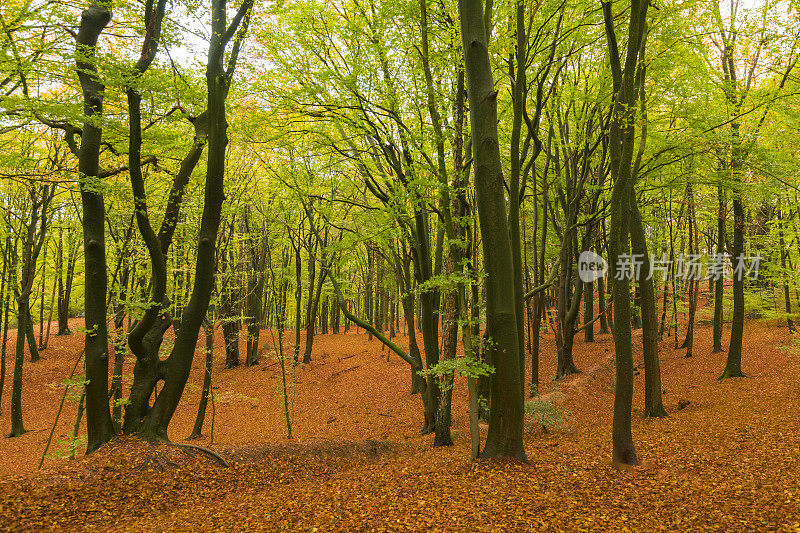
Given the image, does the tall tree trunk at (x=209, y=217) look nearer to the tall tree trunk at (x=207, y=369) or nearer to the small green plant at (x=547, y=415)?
the tall tree trunk at (x=207, y=369)

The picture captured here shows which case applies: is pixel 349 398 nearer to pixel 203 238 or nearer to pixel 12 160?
pixel 203 238

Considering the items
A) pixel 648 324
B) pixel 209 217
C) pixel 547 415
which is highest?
pixel 209 217

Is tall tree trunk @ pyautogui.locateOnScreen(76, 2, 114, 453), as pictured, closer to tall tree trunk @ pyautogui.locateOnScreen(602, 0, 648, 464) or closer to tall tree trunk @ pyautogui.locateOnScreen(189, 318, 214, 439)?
tall tree trunk @ pyautogui.locateOnScreen(189, 318, 214, 439)

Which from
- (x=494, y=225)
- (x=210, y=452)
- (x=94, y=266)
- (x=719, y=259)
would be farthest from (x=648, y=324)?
(x=94, y=266)

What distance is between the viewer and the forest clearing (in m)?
5.48

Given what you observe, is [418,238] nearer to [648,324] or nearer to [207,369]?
[648,324]

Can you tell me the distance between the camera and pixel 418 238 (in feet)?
31.1

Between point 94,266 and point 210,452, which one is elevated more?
point 94,266

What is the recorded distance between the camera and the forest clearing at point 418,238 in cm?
548

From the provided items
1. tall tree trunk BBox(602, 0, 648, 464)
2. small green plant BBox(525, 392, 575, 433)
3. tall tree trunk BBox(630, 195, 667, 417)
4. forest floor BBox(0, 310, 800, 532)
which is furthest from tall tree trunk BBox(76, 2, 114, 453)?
tall tree trunk BBox(630, 195, 667, 417)

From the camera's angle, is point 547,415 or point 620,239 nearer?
point 620,239

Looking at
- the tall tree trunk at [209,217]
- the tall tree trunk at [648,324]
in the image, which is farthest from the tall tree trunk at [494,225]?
the tall tree trunk at [648,324]

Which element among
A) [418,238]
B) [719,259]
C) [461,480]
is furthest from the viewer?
[719,259]

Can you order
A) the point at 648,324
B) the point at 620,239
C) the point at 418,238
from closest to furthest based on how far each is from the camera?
1. the point at 620,239
2. the point at 418,238
3. the point at 648,324
